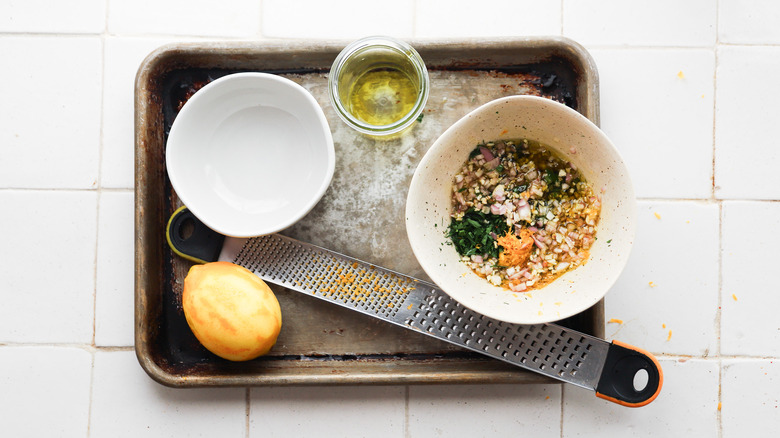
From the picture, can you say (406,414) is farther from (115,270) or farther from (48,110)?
(48,110)

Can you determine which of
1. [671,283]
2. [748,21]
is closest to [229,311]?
[671,283]

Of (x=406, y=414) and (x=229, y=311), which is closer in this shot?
(x=229, y=311)

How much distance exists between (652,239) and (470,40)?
39 cm

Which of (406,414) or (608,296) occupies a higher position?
(608,296)

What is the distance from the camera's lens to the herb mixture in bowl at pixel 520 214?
0.73 m

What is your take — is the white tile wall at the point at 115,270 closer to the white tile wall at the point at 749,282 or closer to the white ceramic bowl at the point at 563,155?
the white ceramic bowl at the point at 563,155

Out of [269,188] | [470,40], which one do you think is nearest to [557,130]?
[470,40]

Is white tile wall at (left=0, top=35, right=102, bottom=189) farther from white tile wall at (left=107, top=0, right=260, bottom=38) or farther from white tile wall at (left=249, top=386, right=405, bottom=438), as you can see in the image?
white tile wall at (left=249, top=386, right=405, bottom=438)

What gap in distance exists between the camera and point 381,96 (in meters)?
0.78

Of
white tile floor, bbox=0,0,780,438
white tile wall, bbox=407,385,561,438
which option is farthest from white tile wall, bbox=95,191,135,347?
white tile wall, bbox=407,385,561,438

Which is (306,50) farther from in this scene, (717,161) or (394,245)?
(717,161)

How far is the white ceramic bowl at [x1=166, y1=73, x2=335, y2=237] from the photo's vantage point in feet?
2.44

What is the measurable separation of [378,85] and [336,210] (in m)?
0.18

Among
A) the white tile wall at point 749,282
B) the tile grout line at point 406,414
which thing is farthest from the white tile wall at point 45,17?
the white tile wall at point 749,282
